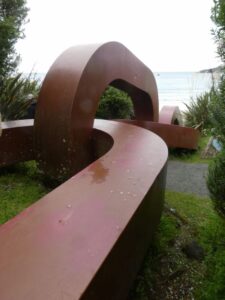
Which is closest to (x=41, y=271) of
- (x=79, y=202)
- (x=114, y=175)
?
(x=79, y=202)

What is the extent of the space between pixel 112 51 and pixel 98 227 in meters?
3.70

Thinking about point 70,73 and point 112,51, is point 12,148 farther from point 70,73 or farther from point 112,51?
point 112,51

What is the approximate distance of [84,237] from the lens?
61.4 inches

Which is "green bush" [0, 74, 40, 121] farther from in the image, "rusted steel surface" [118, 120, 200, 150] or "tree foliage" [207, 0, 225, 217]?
"tree foliage" [207, 0, 225, 217]

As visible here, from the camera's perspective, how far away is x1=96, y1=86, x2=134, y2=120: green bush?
30.1 ft

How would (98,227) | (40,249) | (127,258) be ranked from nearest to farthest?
(40,249) → (98,227) → (127,258)

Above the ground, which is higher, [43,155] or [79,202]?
[79,202]

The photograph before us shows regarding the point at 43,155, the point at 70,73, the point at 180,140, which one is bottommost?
the point at 180,140

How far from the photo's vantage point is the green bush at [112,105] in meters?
9.17

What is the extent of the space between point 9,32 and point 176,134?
4.27m

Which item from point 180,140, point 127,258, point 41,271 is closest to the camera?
point 41,271

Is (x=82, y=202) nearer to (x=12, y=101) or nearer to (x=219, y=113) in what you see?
(x=219, y=113)

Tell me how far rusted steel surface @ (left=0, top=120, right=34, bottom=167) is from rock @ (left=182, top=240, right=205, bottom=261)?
248cm

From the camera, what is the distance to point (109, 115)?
9.38m
